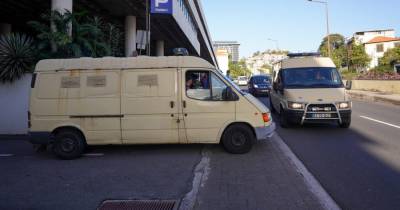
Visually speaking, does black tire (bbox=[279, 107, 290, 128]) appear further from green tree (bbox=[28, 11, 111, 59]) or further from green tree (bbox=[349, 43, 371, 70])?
green tree (bbox=[349, 43, 371, 70])

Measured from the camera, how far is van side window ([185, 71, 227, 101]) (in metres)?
8.25

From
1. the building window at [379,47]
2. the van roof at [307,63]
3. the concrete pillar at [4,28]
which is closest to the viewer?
the van roof at [307,63]

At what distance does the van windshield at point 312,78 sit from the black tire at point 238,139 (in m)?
4.27

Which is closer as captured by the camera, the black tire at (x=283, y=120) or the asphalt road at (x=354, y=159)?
the asphalt road at (x=354, y=159)

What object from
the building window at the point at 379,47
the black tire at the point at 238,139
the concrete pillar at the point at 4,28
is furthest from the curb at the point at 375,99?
the building window at the point at 379,47

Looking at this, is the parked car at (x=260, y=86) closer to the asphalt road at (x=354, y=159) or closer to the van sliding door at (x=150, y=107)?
the asphalt road at (x=354, y=159)

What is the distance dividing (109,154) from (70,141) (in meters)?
0.90

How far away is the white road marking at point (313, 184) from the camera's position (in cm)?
500

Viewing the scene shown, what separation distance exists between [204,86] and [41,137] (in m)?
3.71

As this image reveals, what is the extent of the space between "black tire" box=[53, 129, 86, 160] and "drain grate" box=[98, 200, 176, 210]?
3.24 m

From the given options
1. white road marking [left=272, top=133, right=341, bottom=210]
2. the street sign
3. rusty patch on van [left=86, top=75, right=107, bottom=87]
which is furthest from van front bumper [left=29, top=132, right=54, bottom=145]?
the street sign

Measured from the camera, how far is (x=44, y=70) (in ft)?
27.7

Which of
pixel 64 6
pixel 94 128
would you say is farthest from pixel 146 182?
pixel 64 6

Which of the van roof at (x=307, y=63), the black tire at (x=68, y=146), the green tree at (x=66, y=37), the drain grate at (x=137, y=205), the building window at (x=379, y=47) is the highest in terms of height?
the building window at (x=379, y=47)
